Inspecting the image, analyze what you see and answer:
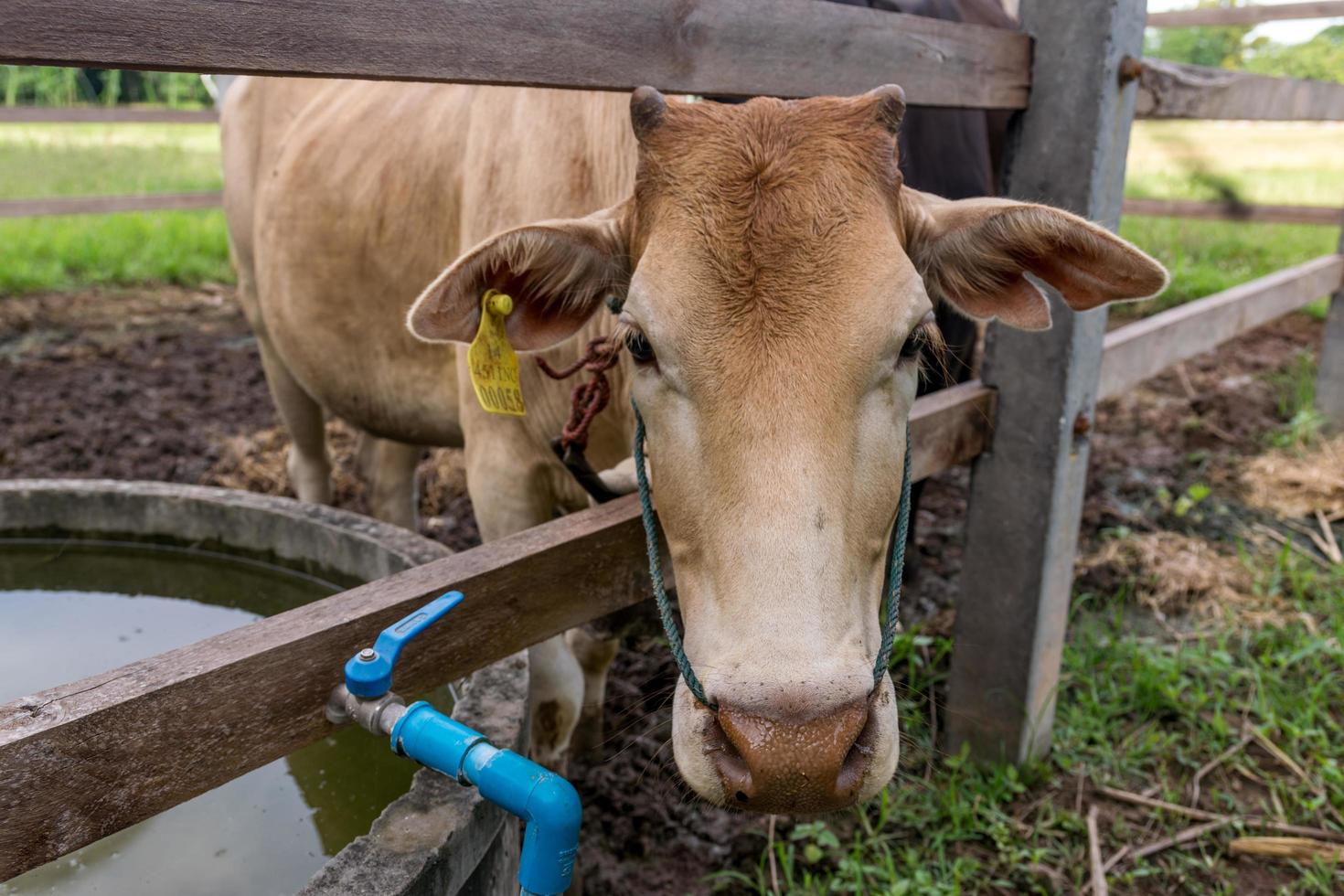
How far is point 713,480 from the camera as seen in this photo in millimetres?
1576

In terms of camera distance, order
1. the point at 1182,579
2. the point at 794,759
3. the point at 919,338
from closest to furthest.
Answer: the point at 794,759 < the point at 919,338 < the point at 1182,579

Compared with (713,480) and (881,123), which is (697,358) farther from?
(881,123)

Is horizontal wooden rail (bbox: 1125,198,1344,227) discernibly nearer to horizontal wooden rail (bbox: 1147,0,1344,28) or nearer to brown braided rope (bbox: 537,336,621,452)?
horizontal wooden rail (bbox: 1147,0,1344,28)

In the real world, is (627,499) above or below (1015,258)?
below

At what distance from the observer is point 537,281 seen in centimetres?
192

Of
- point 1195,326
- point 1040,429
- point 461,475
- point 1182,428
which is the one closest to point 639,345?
point 1040,429

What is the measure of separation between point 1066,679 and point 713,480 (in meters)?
2.10

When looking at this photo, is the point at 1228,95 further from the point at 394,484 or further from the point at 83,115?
the point at 83,115

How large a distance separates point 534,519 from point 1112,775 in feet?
5.63

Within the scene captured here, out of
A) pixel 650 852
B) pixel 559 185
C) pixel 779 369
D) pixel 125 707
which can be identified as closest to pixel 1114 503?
pixel 650 852

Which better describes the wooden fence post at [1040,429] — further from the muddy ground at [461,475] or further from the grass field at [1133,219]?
the grass field at [1133,219]

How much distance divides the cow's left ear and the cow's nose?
3.03ft

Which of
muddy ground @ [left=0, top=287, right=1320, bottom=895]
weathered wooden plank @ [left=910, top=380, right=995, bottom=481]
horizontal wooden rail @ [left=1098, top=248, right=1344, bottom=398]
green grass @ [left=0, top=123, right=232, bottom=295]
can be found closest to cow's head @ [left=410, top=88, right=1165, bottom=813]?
weathered wooden plank @ [left=910, top=380, right=995, bottom=481]

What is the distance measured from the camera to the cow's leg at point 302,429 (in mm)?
4266
